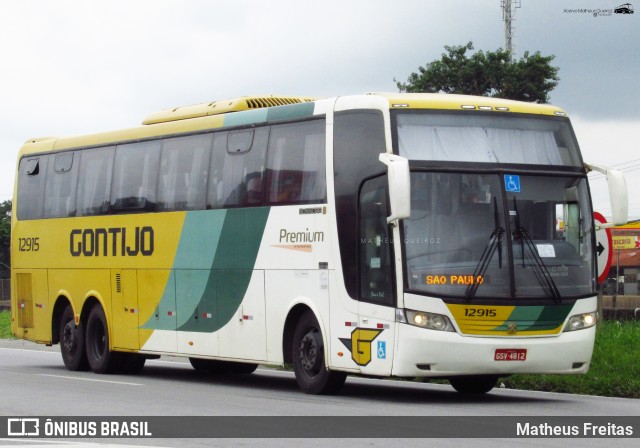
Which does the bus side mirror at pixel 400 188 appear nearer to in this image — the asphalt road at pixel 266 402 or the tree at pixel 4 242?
the asphalt road at pixel 266 402

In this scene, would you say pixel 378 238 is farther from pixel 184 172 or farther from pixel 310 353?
pixel 184 172

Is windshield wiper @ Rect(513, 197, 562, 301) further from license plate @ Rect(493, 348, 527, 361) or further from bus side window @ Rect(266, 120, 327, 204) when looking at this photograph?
bus side window @ Rect(266, 120, 327, 204)

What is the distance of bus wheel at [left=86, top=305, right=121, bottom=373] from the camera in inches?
910

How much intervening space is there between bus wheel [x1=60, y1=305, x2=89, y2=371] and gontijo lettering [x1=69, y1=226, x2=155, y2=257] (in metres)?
1.16

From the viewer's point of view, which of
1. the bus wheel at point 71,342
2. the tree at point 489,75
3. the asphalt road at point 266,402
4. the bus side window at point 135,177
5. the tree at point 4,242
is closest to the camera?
the asphalt road at point 266,402

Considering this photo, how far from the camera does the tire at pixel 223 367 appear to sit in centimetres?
2306

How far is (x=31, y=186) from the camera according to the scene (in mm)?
25609

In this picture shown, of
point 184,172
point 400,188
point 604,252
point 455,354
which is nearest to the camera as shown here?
point 400,188

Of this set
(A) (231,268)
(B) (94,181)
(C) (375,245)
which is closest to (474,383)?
Answer: (C) (375,245)

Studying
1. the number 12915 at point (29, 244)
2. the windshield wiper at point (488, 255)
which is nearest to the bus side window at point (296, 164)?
the windshield wiper at point (488, 255)

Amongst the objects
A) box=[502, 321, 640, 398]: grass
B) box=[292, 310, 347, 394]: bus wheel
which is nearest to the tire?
box=[502, 321, 640, 398]: grass

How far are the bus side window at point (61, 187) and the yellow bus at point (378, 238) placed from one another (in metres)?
3.10

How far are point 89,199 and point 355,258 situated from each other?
8.03 metres

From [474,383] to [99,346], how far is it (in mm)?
7579
